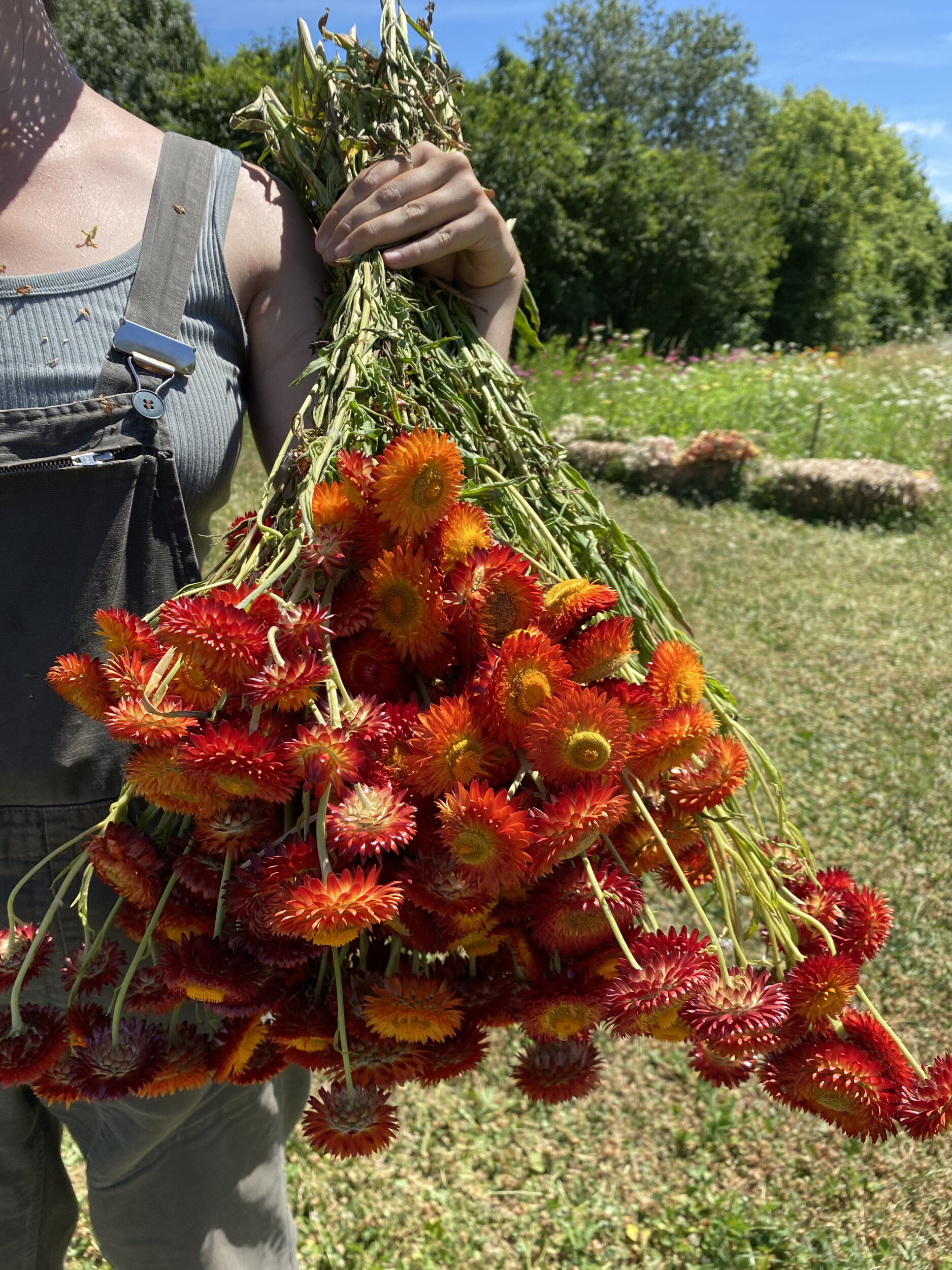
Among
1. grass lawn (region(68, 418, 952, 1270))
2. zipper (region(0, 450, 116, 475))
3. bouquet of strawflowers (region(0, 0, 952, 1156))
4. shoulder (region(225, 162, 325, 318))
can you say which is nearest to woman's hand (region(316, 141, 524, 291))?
shoulder (region(225, 162, 325, 318))

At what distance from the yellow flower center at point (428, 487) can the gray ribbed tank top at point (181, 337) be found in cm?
42

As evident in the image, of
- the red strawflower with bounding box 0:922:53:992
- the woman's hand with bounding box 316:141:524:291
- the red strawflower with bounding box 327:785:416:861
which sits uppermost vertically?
the woman's hand with bounding box 316:141:524:291

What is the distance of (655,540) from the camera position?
7023 millimetres

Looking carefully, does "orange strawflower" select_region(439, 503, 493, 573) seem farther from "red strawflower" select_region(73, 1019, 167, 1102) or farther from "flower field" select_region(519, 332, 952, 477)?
"flower field" select_region(519, 332, 952, 477)

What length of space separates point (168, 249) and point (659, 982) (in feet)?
2.95

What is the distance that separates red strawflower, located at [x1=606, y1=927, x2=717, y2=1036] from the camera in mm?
651

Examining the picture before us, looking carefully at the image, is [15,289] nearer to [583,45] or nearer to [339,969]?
[339,969]

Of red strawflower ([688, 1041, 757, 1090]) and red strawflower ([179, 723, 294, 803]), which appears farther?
red strawflower ([688, 1041, 757, 1090])

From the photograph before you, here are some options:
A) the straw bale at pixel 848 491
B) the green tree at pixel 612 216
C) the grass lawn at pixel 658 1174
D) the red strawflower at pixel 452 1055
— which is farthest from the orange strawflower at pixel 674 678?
the green tree at pixel 612 216

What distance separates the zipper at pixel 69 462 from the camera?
0.95 m

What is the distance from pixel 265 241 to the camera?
3.61ft

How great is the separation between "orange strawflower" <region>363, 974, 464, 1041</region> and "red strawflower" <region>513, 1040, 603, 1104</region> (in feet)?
0.52

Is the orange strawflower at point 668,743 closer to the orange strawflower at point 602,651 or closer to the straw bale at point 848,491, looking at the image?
the orange strawflower at point 602,651

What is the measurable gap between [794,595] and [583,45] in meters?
35.4
